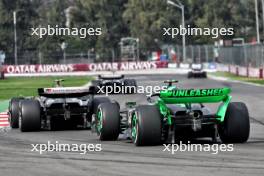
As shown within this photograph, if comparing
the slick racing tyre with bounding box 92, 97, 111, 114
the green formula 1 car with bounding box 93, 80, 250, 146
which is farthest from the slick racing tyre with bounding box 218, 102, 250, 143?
the slick racing tyre with bounding box 92, 97, 111, 114

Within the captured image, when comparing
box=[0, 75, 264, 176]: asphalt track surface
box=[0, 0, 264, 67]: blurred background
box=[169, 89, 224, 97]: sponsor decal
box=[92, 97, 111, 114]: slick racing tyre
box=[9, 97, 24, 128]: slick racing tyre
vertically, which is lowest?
box=[0, 75, 264, 176]: asphalt track surface

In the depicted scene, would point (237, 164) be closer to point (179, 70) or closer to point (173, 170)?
point (173, 170)

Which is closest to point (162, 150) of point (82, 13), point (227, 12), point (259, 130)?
point (259, 130)

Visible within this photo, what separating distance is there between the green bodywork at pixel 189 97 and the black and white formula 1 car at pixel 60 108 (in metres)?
4.37

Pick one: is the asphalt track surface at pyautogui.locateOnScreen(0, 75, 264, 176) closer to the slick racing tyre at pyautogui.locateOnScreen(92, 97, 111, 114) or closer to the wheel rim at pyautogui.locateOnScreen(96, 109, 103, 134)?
the wheel rim at pyautogui.locateOnScreen(96, 109, 103, 134)

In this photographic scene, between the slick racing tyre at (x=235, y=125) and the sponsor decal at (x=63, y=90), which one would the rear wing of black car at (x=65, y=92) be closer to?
the sponsor decal at (x=63, y=90)

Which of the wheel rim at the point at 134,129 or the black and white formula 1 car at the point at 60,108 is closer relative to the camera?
the wheel rim at the point at 134,129

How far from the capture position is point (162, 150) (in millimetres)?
13141

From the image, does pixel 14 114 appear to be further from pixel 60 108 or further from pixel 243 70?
pixel 243 70

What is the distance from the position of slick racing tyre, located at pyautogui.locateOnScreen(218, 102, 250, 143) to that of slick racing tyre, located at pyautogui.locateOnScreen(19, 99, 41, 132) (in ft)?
16.0

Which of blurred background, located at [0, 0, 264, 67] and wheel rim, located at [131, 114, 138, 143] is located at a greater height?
blurred background, located at [0, 0, 264, 67]

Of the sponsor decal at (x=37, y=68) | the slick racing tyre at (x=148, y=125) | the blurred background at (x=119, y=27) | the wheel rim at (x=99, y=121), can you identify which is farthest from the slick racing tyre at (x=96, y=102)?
the blurred background at (x=119, y=27)

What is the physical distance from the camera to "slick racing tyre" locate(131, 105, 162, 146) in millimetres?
13562

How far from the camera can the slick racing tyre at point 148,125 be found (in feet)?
44.5
